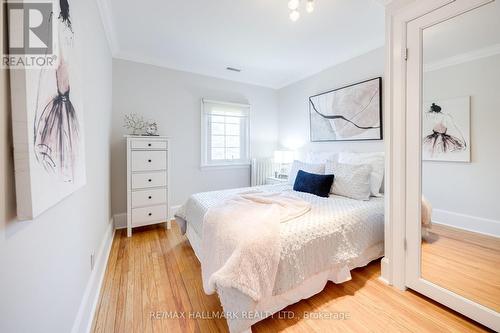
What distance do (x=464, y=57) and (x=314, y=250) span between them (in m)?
1.67

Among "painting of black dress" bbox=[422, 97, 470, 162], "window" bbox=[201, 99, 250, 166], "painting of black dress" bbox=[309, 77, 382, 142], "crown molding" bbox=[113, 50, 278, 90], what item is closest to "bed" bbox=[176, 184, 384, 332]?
"painting of black dress" bbox=[422, 97, 470, 162]

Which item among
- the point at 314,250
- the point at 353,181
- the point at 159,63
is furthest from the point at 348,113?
the point at 159,63

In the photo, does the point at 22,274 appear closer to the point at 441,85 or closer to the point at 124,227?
the point at 441,85

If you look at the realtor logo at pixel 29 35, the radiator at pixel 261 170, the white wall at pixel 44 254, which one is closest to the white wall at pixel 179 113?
the radiator at pixel 261 170

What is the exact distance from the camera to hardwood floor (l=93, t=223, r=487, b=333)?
136 cm

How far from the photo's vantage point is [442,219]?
1.60m

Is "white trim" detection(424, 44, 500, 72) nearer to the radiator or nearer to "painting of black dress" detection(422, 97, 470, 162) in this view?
"painting of black dress" detection(422, 97, 470, 162)

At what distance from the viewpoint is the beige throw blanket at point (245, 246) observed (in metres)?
1.21

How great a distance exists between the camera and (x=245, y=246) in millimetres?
1275

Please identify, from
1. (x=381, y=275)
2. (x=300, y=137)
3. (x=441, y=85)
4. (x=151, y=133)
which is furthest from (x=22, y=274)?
(x=300, y=137)

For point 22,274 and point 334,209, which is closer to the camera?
point 22,274

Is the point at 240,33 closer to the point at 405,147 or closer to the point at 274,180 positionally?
the point at 405,147

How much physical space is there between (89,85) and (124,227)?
2216 millimetres

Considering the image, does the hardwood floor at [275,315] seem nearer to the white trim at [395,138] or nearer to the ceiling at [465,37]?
the white trim at [395,138]
